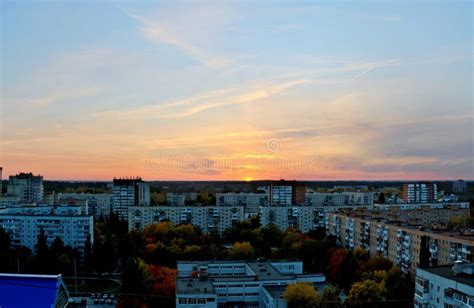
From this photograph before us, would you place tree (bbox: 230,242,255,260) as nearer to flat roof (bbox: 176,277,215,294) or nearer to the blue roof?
flat roof (bbox: 176,277,215,294)

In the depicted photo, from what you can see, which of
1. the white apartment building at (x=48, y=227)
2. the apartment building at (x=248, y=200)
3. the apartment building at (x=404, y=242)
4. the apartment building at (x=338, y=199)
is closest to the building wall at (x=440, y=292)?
the apartment building at (x=404, y=242)

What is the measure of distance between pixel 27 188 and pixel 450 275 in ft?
110

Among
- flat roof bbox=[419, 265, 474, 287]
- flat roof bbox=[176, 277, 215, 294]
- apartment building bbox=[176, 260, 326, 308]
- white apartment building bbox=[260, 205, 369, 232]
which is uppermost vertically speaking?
flat roof bbox=[419, 265, 474, 287]

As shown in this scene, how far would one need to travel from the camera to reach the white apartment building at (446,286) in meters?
7.06

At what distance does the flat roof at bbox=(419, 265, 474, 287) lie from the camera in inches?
287

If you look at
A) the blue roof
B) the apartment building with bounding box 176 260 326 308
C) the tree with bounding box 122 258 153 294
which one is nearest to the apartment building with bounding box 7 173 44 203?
the apartment building with bounding box 176 260 326 308

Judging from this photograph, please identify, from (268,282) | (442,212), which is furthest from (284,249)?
(442,212)

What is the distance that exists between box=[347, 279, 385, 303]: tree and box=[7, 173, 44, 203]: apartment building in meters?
29.7

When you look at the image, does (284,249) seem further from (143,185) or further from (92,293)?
(143,185)

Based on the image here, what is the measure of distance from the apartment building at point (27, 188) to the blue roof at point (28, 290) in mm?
33522

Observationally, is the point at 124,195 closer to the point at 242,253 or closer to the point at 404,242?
the point at 242,253

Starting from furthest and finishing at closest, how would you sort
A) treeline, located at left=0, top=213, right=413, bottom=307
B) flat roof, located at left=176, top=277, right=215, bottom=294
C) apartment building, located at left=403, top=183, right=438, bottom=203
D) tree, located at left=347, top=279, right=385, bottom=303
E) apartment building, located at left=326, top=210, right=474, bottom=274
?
apartment building, located at left=403, top=183, right=438, bottom=203 → apartment building, located at left=326, top=210, right=474, bottom=274 → treeline, located at left=0, top=213, right=413, bottom=307 → flat roof, located at left=176, top=277, right=215, bottom=294 → tree, located at left=347, top=279, right=385, bottom=303

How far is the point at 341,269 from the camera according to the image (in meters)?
13.3

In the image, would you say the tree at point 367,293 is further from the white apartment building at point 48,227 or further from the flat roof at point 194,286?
the white apartment building at point 48,227
